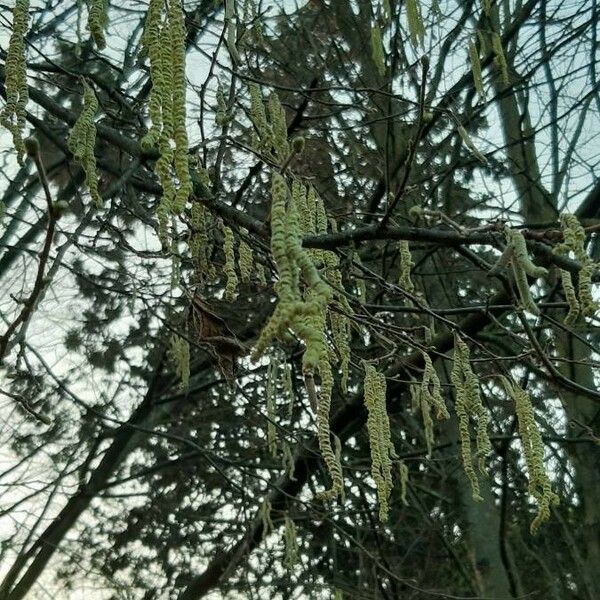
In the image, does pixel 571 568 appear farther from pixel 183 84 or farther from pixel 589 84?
pixel 183 84

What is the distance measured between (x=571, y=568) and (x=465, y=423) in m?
4.69

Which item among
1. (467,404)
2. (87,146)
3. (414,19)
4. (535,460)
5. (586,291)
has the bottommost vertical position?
(535,460)

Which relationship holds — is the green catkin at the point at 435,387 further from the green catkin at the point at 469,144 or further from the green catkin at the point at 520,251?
the green catkin at the point at 520,251

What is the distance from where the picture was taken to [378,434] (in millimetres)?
2062

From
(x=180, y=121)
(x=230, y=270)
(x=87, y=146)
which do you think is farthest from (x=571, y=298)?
(x=87, y=146)

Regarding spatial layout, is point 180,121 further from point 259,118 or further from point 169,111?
point 259,118

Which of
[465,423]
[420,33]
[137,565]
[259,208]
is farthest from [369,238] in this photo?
[137,565]

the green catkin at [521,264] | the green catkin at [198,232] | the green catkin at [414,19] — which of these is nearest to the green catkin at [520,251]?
the green catkin at [521,264]

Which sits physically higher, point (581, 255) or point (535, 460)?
point (581, 255)

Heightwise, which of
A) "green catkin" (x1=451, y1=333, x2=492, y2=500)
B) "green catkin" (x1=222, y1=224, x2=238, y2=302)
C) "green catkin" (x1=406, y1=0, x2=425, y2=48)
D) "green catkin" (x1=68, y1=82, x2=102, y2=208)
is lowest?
"green catkin" (x1=451, y1=333, x2=492, y2=500)

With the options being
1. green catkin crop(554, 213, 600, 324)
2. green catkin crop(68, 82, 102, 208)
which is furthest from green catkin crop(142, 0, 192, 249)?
green catkin crop(554, 213, 600, 324)

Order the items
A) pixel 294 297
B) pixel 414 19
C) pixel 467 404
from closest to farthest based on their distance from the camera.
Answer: pixel 294 297 → pixel 467 404 → pixel 414 19

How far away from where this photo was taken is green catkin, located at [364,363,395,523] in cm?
206

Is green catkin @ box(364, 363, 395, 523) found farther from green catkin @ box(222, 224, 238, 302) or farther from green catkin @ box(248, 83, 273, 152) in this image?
green catkin @ box(248, 83, 273, 152)
